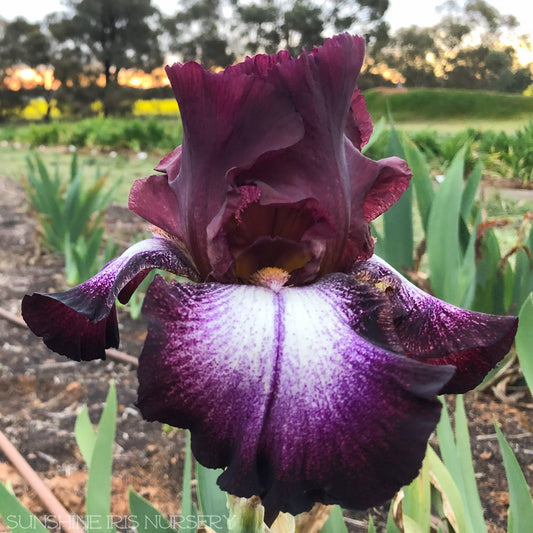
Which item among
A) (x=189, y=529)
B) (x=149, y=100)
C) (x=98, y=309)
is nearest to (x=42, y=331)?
(x=98, y=309)

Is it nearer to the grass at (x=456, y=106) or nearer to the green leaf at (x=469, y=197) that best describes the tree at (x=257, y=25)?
the grass at (x=456, y=106)

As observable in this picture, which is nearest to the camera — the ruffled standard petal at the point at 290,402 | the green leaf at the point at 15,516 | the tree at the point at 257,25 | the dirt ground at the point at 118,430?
the ruffled standard petal at the point at 290,402

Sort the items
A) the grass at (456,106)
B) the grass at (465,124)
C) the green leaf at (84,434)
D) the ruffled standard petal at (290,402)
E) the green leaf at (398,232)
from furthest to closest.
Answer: the grass at (456,106) < the grass at (465,124) < the green leaf at (398,232) < the green leaf at (84,434) < the ruffled standard petal at (290,402)

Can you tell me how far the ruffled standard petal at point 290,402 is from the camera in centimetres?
39

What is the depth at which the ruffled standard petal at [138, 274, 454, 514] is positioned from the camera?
39 centimetres

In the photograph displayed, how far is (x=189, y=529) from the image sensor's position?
0.77 meters

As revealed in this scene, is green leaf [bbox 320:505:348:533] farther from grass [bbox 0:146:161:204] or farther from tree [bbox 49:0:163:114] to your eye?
tree [bbox 49:0:163:114]

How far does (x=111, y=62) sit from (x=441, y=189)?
2501cm

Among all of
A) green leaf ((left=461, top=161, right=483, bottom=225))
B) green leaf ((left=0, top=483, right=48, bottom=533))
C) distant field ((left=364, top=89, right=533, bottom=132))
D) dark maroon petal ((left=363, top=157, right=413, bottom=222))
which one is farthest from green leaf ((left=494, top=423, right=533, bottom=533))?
distant field ((left=364, top=89, right=533, bottom=132))

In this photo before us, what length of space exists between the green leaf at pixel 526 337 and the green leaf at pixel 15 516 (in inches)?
25.9

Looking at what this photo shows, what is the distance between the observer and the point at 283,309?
444mm

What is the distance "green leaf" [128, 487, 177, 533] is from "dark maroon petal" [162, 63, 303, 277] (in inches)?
17.8

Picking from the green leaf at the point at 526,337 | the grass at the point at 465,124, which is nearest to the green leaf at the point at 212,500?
the green leaf at the point at 526,337

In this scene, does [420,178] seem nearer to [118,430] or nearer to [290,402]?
[118,430]
